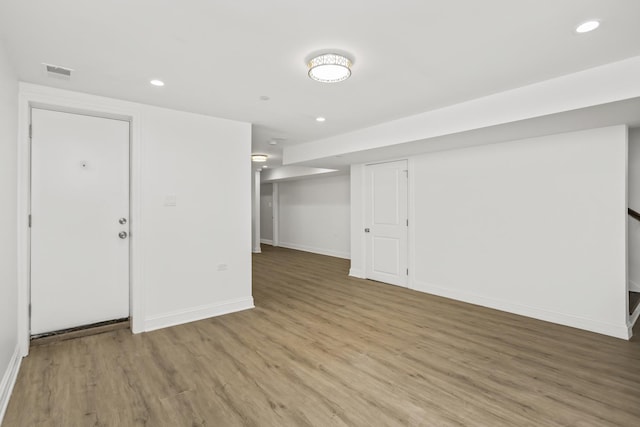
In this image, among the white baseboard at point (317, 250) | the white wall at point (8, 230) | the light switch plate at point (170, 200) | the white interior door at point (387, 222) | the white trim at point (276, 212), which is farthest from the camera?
the white trim at point (276, 212)

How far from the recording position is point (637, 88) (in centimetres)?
246

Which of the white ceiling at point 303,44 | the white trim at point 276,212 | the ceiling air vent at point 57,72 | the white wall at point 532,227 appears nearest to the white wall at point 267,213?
the white trim at point 276,212

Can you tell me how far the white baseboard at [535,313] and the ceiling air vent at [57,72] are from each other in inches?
197

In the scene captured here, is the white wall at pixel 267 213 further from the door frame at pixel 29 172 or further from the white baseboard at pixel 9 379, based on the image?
the white baseboard at pixel 9 379

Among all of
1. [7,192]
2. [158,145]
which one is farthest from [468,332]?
[7,192]

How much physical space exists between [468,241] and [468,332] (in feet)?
4.95

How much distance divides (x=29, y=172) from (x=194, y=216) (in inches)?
61.0

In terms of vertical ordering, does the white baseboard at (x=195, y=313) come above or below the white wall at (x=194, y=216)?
below

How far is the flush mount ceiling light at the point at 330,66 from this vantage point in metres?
2.38

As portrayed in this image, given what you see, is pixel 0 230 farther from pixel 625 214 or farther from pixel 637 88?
pixel 625 214

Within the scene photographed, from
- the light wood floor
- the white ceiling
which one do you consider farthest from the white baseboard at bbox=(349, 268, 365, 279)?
the white ceiling

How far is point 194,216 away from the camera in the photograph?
3.84m

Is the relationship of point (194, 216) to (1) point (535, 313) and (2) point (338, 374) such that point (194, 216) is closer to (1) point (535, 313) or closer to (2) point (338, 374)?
(2) point (338, 374)

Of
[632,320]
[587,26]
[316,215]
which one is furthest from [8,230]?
[316,215]
